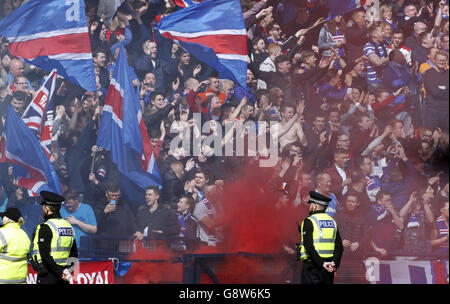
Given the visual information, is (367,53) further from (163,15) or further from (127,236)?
(127,236)

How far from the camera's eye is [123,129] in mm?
10422

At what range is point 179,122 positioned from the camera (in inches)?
412

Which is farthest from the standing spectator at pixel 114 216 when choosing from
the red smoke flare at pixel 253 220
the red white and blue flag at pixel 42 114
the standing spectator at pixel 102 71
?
the standing spectator at pixel 102 71

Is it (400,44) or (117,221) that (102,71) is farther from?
(400,44)

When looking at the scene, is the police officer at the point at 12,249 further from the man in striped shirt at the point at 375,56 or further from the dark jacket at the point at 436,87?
the dark jacket at the point at 436,87

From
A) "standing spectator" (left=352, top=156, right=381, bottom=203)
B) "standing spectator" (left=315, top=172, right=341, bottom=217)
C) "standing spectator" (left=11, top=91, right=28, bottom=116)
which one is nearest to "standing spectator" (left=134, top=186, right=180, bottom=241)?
"standing spectator" (left=315, top=172, right=341, bottom=217)

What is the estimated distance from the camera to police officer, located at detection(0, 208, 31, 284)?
621cm

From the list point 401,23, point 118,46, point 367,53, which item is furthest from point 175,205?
point 401,23

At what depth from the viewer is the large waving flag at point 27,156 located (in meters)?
10.3

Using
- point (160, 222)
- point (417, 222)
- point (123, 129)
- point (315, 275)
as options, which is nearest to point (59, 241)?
point (315, 275)

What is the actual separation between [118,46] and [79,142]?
1.64 metres

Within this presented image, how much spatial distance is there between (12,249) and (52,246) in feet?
1.74
